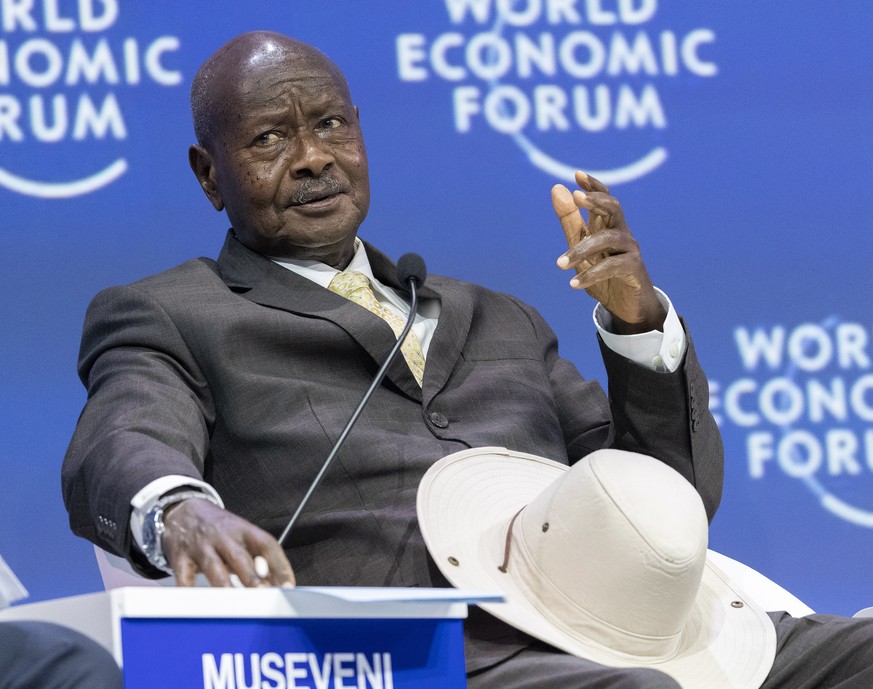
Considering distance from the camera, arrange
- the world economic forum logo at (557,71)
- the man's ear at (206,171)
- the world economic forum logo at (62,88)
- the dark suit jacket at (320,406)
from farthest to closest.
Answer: the world economic forum logo at (557,71), the world economic forum logo at (62,88), the man's ear at (206,171), the dark suit jacket at (320,406)

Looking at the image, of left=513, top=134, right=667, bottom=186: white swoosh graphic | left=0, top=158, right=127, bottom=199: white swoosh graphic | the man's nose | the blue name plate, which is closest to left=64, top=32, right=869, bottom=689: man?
the man's nose

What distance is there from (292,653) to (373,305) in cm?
110

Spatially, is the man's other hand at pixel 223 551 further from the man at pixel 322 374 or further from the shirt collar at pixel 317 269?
the shirt collar at pixel 317 269

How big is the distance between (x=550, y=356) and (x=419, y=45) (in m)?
0.97

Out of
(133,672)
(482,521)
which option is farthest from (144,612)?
(482,521)

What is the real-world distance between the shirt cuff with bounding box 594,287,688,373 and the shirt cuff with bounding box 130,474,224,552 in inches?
33.3

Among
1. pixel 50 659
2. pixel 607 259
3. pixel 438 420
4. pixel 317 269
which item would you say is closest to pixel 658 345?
pixel 607 259

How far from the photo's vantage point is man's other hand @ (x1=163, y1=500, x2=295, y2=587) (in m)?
1.48

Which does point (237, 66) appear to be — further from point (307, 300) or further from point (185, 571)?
point (185, 571)

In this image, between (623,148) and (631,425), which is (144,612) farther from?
(623,148)

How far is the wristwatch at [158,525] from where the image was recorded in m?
1.62

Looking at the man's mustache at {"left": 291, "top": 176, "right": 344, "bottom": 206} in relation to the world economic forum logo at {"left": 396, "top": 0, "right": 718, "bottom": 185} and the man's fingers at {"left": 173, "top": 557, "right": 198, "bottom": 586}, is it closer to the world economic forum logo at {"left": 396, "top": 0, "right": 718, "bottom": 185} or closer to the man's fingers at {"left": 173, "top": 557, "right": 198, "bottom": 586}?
the world economic forum logo at {"left": 396, "top": 0, "right": 718, "bottom": 185}

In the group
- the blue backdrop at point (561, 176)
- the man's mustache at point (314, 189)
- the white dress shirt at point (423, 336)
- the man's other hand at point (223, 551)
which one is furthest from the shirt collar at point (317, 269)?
the man's other hand at point (223, 551)

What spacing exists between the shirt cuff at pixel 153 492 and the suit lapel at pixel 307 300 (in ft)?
2.01
